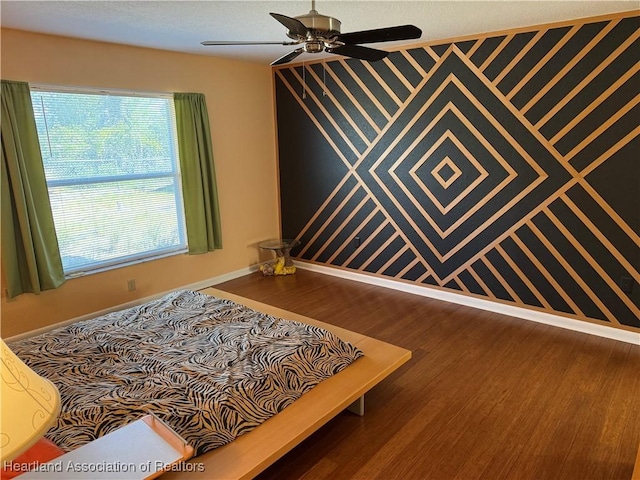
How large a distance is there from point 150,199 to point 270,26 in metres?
2.11

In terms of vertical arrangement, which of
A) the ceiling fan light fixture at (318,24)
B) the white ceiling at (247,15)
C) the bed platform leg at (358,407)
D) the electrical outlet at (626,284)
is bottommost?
the bed platform leg at (358,407)

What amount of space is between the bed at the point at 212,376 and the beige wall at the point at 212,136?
108cm

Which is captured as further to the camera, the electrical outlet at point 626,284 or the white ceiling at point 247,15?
the electrical outlet at point 626,284

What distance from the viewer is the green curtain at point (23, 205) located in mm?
3367

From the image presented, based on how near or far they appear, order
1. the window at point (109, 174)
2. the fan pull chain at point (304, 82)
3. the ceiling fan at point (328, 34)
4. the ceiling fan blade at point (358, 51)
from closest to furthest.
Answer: the ceiling fan at point (328, 34) < the ceiling fan blade at point (358, 51) < the window at point (109, 174) < the fan pull chain at point (304, 82)

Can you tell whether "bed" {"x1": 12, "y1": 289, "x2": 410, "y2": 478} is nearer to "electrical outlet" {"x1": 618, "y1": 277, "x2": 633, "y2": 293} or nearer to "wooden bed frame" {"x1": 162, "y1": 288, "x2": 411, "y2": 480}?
"wooden bed frame" {"x1": 162, "y1": 288, "x2": 411, "y2": 480}

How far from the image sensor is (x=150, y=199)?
4457 millimetres

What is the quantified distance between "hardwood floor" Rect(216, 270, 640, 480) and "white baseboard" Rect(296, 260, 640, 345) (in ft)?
0.29

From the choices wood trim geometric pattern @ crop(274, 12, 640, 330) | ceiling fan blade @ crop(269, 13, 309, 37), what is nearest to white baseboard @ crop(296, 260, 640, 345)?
wood trim geometric pattern @ crop(274, 12, 640, 330)

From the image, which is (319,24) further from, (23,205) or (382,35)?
(23,205)

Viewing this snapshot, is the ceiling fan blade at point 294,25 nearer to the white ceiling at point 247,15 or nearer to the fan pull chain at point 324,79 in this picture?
the white ceiling at point 247,15

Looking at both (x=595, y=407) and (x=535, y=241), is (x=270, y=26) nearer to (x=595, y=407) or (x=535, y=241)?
(x=535, y=241)

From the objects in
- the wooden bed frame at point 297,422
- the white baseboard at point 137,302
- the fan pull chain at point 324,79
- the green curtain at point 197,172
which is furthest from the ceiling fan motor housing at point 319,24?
the white baseboard at point 137,302

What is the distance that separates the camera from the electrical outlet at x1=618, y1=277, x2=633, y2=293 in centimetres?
342
